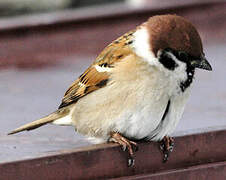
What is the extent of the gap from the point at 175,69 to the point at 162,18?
0.24m

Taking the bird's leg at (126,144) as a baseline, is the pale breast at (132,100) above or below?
above

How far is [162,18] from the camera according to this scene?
10.8 ft

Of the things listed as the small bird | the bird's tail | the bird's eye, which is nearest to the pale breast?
the small bird

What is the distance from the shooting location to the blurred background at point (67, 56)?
4.33 m

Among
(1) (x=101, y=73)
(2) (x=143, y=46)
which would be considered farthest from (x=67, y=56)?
(2) (x=143, y=46)

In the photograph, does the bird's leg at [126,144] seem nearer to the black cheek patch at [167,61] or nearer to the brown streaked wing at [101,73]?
the brown streaked wing at [101,73]

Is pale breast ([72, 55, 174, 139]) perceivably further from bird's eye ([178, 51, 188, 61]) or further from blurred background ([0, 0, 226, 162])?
blurred background ([0, 0, 226, 162])

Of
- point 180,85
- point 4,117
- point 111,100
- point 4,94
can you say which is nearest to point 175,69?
point 180,85

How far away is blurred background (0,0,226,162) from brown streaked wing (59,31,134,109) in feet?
0.77

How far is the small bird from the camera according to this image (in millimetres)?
3215

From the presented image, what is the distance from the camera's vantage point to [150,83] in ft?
10.6

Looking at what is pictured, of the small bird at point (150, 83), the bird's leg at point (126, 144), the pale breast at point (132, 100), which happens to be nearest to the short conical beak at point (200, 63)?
the small bird at point (150, 83)

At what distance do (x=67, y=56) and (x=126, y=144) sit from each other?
3.03 metres

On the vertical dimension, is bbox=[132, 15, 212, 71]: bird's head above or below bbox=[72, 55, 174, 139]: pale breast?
above
